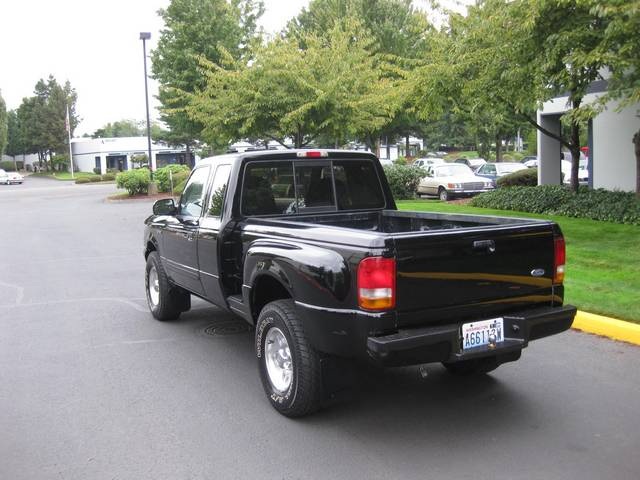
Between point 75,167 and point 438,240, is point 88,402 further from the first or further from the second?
point 75,167

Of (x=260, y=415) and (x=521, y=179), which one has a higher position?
(x=521, y=179)

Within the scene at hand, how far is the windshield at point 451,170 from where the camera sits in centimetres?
2495

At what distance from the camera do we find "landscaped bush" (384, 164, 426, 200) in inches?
938

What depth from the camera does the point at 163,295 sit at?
738 cm

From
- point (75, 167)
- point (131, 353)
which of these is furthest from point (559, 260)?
point (75, 167)

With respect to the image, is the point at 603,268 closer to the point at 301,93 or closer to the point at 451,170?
the point at 301,93

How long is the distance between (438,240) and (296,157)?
2.34 metres

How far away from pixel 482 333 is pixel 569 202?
42.3 feet

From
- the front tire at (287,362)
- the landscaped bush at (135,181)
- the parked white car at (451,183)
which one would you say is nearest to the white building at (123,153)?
the landscaped bush at (135,181)

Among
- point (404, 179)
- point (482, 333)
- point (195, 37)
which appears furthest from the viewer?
point (195, 37)

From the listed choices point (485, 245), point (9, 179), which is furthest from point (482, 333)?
point (9, 179)

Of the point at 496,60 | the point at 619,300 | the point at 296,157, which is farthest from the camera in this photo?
the point at 496,60

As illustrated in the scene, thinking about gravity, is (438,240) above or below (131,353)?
above

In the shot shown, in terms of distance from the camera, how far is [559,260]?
472cm
